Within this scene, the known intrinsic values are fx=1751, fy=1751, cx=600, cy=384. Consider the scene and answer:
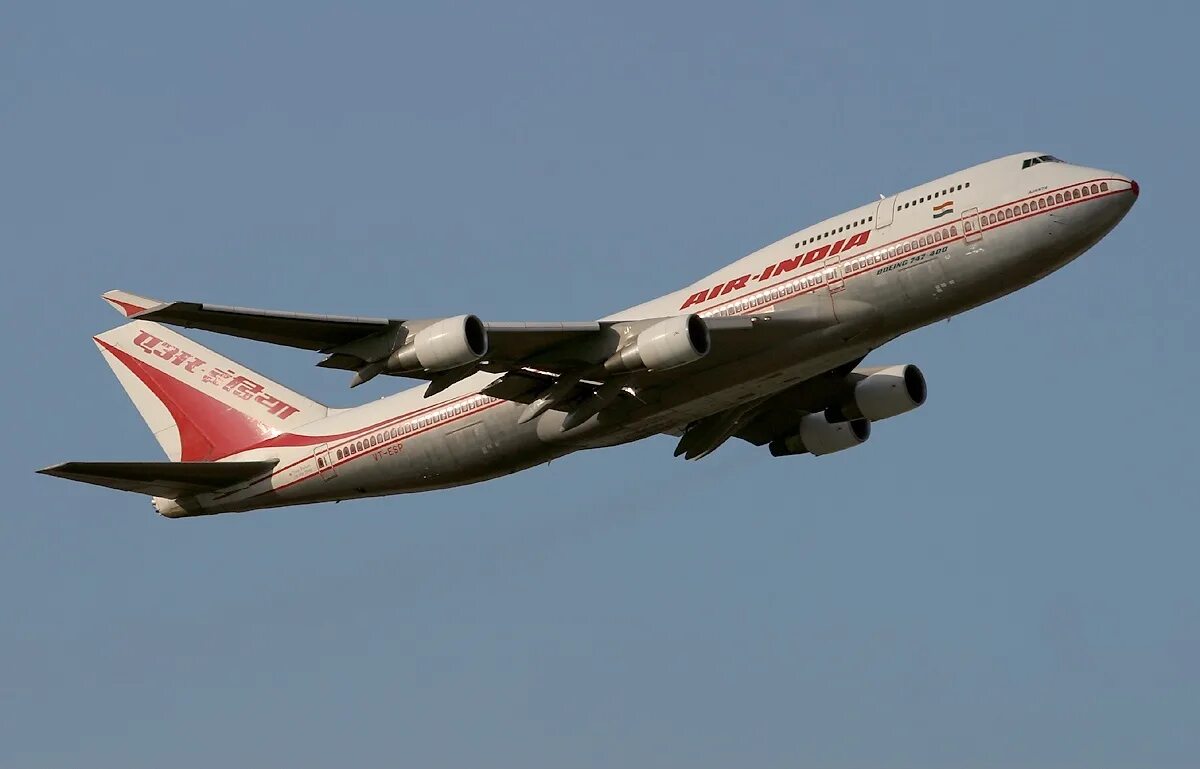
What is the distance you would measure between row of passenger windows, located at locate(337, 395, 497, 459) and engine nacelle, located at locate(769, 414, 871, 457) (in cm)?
1036

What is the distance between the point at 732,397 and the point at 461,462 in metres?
7.96

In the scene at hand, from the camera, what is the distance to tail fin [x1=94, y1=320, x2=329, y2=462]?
2132 inches

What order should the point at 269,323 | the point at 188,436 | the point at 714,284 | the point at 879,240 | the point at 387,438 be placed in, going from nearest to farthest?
the point at 269,323 → the point at 879,240 → the point at 714,284 → the point at 387,438 → the point at 188,436

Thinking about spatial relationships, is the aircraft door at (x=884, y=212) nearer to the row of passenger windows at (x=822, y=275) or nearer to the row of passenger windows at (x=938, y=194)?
the row of passenger windows at (x=938, y=194)

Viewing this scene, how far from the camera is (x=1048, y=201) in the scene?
140ft

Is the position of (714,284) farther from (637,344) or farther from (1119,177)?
(1119,177)

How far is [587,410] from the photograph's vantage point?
45938 mm

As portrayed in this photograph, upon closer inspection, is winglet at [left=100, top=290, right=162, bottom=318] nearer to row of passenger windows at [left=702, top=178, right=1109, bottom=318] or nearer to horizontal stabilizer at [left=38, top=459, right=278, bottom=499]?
horizontal stabilizer at [left=38, top=459, right=278, bottom=499]

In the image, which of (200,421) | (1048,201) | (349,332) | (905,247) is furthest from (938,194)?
(200,421)

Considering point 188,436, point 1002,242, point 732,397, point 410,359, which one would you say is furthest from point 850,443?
point 188,436

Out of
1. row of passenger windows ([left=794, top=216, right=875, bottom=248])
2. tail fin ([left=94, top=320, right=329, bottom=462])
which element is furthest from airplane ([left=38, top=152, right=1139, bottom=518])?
tail fin ([left=94, top=320, right=329, bottom=462])

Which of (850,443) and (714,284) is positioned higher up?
(714,284)

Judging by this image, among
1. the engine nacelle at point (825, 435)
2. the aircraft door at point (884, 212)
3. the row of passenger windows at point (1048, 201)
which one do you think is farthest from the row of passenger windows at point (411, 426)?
the row of passenger windows at point (1048, 201)

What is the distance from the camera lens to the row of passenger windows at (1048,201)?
1679 inches
